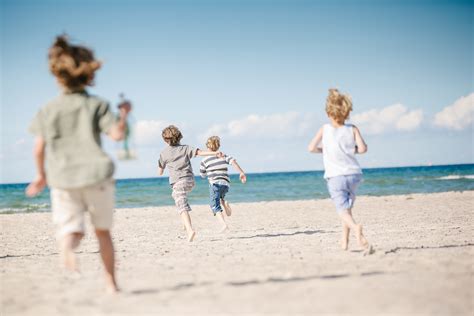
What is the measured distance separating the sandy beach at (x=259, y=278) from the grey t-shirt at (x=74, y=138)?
1025 mm

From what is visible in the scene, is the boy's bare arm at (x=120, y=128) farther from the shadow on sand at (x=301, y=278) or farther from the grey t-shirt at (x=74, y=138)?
the shadow on sand at (x=301, y=278)

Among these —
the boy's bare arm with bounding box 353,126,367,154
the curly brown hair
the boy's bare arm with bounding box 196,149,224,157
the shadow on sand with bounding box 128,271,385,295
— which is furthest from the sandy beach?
the curly brown hair

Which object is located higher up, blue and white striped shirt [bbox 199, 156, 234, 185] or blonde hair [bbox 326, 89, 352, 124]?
blonde hair [bbox 326, 89, 352, 124]

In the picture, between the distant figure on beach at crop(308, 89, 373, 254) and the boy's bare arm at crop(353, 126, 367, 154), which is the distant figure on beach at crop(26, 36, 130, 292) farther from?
the boy's bare arm at crop(353, 126, 367, 154)

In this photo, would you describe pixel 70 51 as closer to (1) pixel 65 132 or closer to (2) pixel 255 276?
(1) pixel 65 132

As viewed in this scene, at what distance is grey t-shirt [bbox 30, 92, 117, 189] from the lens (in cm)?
362

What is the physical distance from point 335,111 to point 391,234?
3399 millimetres

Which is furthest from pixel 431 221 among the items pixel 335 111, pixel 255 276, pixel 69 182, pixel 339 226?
pixel 69 182

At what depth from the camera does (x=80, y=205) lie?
3754mm

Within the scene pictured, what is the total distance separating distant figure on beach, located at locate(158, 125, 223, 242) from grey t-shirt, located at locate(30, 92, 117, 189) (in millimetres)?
3850

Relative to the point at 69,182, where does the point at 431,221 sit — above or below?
below

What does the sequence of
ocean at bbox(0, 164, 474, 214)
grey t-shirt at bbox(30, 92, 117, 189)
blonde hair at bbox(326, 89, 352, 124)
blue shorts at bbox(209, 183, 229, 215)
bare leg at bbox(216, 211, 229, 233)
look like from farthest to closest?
ocean at bbox(0, 164, 474, 214) → bare leg at bbox(216, 211, 229, 233) → blue shorts at bbox(209, 183, 229, 215) → blonde hair at bbox(326, 89, 352, 124) → grey t-shirt at bbox(30, 92, 117, 189)

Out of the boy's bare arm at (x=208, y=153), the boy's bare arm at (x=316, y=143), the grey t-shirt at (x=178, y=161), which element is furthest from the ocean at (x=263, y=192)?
the boy's bare arm at (x=316, y=143)

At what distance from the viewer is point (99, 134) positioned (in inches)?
149
